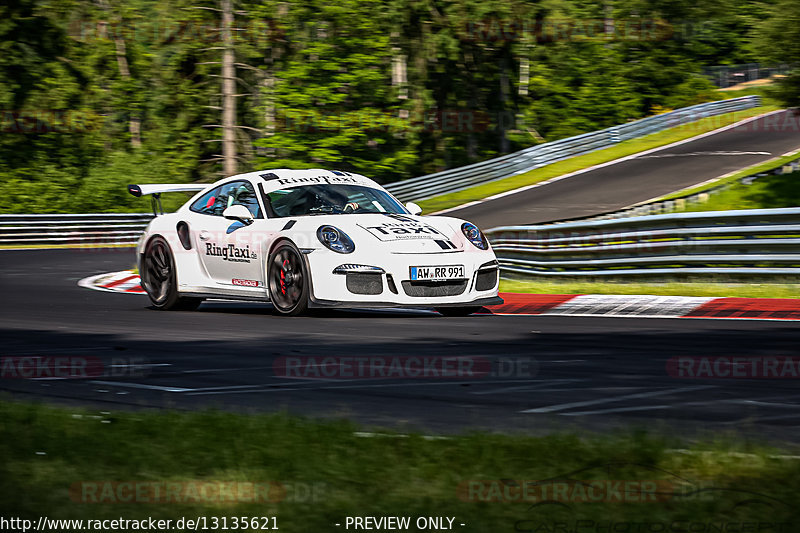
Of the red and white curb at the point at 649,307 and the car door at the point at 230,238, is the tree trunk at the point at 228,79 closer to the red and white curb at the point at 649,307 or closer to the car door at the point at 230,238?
the car door at the point at 230,238

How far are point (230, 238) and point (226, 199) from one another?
2.12ft

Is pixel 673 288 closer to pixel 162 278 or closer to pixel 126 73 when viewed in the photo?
pixel 162 278

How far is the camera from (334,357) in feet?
26.7

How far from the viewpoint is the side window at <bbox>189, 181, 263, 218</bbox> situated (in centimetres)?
1202

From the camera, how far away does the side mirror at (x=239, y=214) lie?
453 inches

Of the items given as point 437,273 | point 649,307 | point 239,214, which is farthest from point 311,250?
point 649,307

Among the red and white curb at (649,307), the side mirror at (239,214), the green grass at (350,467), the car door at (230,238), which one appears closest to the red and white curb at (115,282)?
the car door at (230,238)

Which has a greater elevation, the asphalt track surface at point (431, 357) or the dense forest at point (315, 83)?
the asphalt track surface at point (431, 357)

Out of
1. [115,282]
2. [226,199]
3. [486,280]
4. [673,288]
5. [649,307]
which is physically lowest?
[115,282]

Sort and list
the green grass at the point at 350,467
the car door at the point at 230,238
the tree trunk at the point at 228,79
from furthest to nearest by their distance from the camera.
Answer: the tree trunk at the point at 228,79, the car door at the point at 230,238, the green grass at the point at 350,467

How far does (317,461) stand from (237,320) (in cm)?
709

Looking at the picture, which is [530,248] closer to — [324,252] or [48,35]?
[324,252]

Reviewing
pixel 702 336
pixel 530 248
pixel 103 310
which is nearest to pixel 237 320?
pixel 103 310

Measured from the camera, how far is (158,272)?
12953mm
